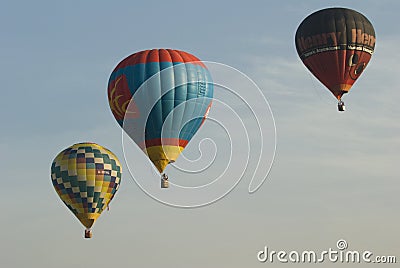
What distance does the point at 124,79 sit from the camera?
57969 millimetres

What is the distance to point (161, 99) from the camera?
57031 mm

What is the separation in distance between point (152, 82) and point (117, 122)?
3645 mm

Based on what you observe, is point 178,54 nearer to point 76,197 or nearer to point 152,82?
point 152,82

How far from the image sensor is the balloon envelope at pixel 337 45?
57.7 meters

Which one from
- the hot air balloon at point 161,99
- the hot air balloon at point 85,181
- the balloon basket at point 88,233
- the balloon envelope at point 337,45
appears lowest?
the balloon basket at point 88,233

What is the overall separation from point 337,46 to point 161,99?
974 centimetres

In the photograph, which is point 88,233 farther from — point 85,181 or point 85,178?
point 85,178

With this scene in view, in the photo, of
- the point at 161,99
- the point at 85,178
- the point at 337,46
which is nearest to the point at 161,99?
the point at 161,99

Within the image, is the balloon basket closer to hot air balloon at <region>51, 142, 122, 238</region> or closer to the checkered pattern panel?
hot air balloon at <region>51, 142, 122, 238</region>

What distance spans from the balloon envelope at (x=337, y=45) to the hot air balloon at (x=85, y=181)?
15577 millimetres

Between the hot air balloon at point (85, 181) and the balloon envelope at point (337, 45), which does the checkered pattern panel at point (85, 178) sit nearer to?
the hot air balloon at point (85, 181)

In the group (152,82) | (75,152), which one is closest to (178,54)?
(152,82)

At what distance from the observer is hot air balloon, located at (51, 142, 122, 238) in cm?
6581

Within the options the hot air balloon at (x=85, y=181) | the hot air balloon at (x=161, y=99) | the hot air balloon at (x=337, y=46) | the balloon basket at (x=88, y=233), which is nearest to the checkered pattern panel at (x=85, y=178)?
the hot air balloon at (x=85, y=181)
